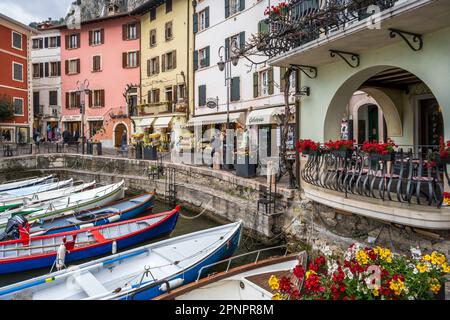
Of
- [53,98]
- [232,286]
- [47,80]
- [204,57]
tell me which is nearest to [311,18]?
[232,286]

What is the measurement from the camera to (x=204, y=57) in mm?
25859

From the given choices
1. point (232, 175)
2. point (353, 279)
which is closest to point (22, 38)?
point (232, 175)

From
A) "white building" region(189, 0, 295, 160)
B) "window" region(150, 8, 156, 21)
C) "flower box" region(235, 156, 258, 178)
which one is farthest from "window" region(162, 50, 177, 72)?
"flower box" region(235, 156, 258, 178)

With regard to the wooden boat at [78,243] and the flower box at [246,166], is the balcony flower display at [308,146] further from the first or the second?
the wooden boat at [78,243]

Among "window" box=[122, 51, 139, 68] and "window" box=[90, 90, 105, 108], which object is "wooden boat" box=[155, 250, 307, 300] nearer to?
"window" box=[122, 51, 139, 68]

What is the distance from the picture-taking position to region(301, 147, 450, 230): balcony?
570cm

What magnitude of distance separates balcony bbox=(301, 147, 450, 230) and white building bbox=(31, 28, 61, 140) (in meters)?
35.8

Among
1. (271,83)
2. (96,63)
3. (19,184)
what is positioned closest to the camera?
(271,83)

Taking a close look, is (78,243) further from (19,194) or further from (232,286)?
(19,194)

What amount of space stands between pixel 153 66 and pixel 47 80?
1485 centimetres

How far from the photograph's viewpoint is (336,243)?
8.49 metres
